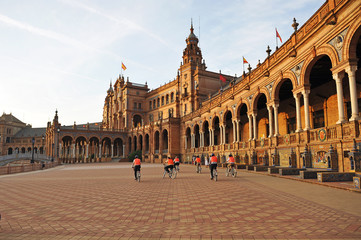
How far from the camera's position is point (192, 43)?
6050 centimetres

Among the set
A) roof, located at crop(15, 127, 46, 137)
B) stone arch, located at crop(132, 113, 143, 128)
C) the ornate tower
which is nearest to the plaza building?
the ornate tower

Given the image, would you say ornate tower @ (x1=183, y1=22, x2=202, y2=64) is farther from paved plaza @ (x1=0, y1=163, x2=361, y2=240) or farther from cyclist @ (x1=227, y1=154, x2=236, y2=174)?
paved plaza @ (x1=0, y1=163, x2=361, y2=240)

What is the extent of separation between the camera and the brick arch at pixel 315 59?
13.2 metres

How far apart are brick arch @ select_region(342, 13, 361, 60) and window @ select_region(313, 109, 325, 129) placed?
9409mm

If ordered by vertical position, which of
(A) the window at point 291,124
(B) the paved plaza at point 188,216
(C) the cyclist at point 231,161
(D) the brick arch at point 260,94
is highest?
(D) the brick arch at point 260,94

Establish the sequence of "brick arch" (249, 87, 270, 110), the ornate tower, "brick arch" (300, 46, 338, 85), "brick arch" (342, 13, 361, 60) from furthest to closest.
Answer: the ornate tower, "brick arch" (249, 87, 270, 110), "brick arch" (300, 46, 338, 85), "brick arch" (342, 13, 361, 60)

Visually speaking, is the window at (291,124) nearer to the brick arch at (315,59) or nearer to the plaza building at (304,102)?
the plaza building at (304,102)

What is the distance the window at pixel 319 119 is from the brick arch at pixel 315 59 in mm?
6140

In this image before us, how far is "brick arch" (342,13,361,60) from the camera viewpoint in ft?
38.4

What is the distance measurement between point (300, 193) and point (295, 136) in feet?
29.9

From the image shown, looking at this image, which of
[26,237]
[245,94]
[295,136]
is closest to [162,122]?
[245,94]

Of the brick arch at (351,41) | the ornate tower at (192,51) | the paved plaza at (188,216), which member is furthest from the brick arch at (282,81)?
the ornate tower at (192,51)

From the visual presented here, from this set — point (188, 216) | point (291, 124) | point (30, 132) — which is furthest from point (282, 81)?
point (30, 132)

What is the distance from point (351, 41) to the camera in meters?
12.1
